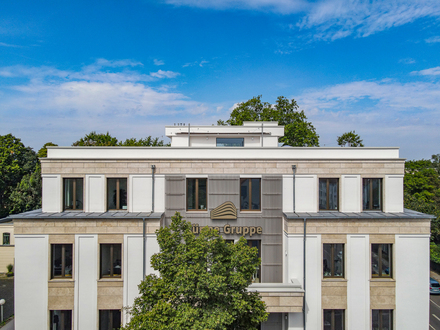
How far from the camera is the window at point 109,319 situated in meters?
15.7

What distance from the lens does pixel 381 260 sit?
53.0 ft

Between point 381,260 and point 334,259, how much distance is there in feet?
9.36

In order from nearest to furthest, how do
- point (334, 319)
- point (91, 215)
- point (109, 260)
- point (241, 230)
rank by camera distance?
point (334, 319), point (109, 260), point (91, 215), point (241, 230)

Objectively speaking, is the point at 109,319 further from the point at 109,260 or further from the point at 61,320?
the point at 109,260

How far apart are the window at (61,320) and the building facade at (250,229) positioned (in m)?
0.07

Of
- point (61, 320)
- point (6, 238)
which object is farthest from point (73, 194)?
point (6, 238)

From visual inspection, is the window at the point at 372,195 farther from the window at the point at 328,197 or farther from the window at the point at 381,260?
the window at the point at 381,260

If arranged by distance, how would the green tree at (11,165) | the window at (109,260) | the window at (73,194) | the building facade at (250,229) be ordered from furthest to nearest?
the green tree at (11,165) → the window at (73,194) → the window at (109,260) → the building facade at (250,229)

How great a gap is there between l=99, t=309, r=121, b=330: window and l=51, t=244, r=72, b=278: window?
308 cm

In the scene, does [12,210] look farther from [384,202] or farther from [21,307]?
[384,202]

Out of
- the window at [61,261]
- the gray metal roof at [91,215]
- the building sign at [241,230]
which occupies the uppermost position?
the gray metal roof at [91,215]

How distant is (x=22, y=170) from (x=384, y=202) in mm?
62781

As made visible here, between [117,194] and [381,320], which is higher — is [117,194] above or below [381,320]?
above

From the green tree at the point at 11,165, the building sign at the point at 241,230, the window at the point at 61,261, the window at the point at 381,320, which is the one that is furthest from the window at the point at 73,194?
the green tree at the point at 11,165
